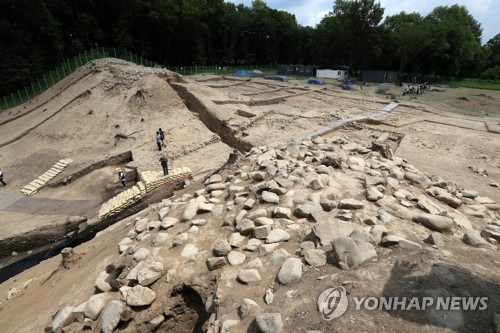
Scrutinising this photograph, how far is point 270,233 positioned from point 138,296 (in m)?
1.97

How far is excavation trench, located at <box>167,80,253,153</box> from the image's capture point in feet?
45.1

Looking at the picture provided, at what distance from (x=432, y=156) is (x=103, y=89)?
2061cm

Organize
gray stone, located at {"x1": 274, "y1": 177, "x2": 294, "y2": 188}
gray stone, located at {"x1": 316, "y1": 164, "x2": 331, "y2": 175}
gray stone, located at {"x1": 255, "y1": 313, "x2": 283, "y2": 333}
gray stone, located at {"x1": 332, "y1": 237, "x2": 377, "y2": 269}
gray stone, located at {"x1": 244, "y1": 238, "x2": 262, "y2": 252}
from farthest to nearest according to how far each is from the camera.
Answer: gray stone, located at {"x1": 316, "y1": 164, "x2": 331, "y2": 175} → gray stone, located at {"x1": 274, "y1": 177, "x2": 294, "y2": 188} → gray stone, located at {"x1": 244, "y1": 238, "x2": 262, "y2": 252} → gray stone, located at {"x1": 332, "y1": 237, "x2": 377, "y2": 269} → gray stone, located at {"x1": 255, "y1": 313, "x2": 283, "y2": 333}

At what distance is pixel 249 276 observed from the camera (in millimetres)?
3260

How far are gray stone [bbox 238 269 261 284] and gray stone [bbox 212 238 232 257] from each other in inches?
19.9

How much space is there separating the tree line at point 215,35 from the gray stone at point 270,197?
110 ft

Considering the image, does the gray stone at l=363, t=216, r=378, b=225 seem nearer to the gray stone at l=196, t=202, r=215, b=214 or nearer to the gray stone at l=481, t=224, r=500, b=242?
the gray stone at l=481, t=224, r=500, b=242

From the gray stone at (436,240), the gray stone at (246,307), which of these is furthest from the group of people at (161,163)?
the gray stone at (436,240)

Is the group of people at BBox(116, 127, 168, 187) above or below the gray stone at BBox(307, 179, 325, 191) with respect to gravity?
below

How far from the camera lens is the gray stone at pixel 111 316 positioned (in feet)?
10.8

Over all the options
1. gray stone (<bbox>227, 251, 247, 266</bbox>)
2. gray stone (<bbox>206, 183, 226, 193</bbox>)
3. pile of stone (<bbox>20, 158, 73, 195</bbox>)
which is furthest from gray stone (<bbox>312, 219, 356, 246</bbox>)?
pile of stone (<bbox>20, 158, 73, 195</bbox>)

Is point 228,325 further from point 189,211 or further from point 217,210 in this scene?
point 189,211

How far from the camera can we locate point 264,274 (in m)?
3.29

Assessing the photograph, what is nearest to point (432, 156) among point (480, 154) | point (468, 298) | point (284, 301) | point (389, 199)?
point (480, 154)
